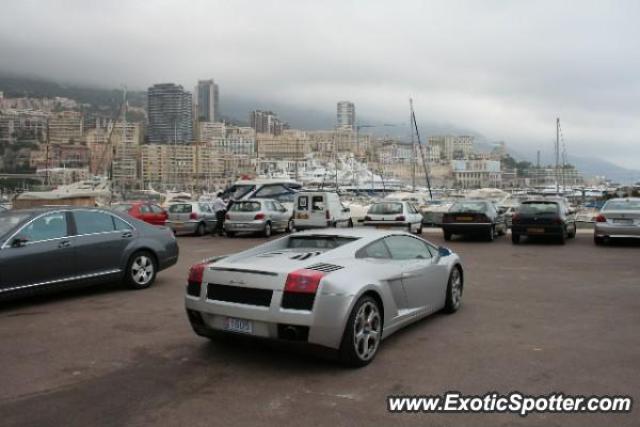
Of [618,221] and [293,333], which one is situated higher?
[618,221]

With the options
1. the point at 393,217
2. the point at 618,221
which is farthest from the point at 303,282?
the point at 393,217

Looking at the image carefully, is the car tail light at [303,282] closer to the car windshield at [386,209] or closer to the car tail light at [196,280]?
the car tail light at [196,280]

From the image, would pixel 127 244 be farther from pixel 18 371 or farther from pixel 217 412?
pixel 217 412

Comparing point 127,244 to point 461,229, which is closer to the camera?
point 127,244

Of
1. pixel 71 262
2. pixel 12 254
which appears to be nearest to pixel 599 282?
pixel 71 262

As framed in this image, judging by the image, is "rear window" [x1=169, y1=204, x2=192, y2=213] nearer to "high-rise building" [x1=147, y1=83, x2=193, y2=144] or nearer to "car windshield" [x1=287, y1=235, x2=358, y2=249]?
"car windshield" [x1=287, y1=235, x2=358, y2=249]

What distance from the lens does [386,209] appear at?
834 inches

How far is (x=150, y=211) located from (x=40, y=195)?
1210 cm

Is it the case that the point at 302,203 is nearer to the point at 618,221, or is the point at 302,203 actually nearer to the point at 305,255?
the point at 618,221

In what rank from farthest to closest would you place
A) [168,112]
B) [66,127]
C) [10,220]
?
1. [168,112]
2. [66,127]
3. [10,220]

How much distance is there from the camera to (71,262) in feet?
28.7

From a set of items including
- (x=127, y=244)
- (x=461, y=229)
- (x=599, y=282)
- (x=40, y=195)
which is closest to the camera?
(x=127, y=244)

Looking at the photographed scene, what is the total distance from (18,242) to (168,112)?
13615 centimetres

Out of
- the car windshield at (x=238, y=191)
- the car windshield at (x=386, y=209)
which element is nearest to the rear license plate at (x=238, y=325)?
the car windshield at (x=386, y=209)
